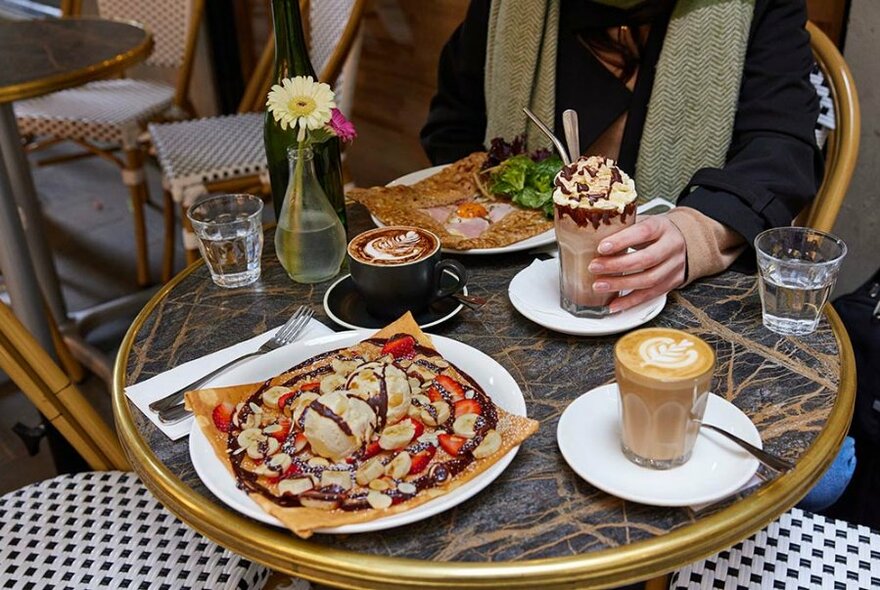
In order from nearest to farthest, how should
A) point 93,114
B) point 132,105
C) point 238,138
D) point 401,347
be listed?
1. point 401,347
2. point 238,138
3. point 93,114
4. point 132,105

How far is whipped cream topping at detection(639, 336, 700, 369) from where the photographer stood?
0.81 metres

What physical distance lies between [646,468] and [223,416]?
46 cm

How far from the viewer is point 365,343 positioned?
1029 mm

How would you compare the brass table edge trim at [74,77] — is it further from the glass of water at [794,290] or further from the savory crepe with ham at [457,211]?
the glass of water at [794,290]

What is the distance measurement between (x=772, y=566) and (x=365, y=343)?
0.63 m

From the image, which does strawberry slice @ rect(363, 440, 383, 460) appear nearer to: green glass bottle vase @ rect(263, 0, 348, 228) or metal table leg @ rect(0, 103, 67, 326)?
green glass bottle vase @ rect(263, 0, 348, 228)

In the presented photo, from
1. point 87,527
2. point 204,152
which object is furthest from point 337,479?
point 204,152

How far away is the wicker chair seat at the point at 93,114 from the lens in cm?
299

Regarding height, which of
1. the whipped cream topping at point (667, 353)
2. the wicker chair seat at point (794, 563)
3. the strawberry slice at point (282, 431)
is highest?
the whipped cream topping at point (667, 353)

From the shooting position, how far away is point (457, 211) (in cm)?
142

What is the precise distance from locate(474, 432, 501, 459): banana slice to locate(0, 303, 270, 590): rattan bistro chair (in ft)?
1.61

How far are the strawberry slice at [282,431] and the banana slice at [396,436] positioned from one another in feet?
0.34

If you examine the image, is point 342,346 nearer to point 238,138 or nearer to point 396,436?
point 396,436

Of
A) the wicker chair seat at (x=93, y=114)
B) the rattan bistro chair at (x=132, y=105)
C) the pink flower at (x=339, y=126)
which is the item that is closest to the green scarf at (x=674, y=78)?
the pink flower at (x=339, y=126)
